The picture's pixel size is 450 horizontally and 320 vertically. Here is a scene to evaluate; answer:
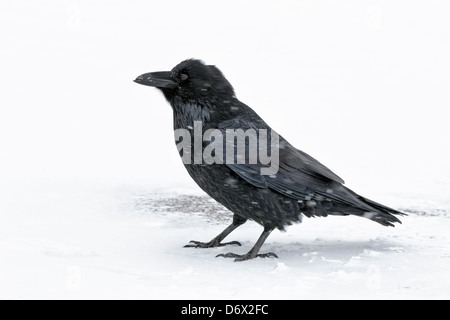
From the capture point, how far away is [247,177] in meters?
6.25

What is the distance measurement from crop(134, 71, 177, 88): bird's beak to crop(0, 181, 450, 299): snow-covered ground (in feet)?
4.89

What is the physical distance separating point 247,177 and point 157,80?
129 centimetres

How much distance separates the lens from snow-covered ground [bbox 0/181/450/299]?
5477 millimetres

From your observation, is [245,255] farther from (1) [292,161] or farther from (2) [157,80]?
(2) [157,80]

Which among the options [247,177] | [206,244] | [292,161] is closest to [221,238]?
[206,244]

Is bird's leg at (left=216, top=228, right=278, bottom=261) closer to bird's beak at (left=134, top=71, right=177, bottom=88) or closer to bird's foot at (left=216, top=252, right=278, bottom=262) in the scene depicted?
bird's foot at (left=216, top=252, right=278, bottom=262)

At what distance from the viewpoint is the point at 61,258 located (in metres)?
6.20

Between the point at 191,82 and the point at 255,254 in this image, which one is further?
the point at 191,82

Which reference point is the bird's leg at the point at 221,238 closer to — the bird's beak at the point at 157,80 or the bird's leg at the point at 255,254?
the bird's leg at the point at 255,254

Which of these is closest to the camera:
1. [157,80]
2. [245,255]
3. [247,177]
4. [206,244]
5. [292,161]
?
[247,177]

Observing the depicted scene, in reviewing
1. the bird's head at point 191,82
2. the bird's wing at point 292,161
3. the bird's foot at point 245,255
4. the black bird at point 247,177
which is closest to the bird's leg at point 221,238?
the black bird at point 247,177

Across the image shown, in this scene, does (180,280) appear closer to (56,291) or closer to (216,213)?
(56,291)

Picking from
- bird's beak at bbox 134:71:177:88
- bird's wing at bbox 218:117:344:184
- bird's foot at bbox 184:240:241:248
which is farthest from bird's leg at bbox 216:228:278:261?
bird's beak at bbox 134:71:177:88

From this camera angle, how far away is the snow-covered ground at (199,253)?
548 cm
